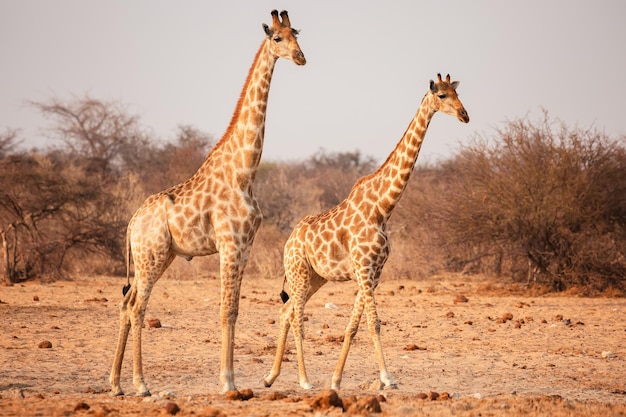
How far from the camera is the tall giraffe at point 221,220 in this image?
7.20 m

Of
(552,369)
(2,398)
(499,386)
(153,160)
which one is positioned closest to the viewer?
(2,398)

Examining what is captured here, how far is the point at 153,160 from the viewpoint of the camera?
37.0 m

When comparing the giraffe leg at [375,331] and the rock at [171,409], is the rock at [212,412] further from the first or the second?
the giraffe leg at [375,331]

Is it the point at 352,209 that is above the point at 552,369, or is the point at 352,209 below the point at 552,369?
above

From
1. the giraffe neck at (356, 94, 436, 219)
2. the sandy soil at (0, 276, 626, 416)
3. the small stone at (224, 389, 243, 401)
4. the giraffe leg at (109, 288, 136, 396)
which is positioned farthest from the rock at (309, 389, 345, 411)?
the giraffe neck at (356, 94, 436, 219)

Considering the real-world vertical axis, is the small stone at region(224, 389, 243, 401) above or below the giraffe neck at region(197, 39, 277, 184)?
below

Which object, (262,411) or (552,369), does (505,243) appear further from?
(262,411)

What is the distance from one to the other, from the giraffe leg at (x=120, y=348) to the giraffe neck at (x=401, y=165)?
2.61 metres

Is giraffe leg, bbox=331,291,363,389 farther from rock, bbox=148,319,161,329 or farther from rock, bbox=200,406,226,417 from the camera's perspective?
rock, bbox=148,319,161,329

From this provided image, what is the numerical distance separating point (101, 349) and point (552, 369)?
16.9ft

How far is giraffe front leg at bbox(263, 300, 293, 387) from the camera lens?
25.6 feet

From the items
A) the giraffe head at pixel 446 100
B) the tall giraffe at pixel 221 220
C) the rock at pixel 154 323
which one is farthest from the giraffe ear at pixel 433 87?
the rock at pixel 154 323

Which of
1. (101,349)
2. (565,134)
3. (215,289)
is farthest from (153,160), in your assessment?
(101,349)

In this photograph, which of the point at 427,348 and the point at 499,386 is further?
the point at 427,348
